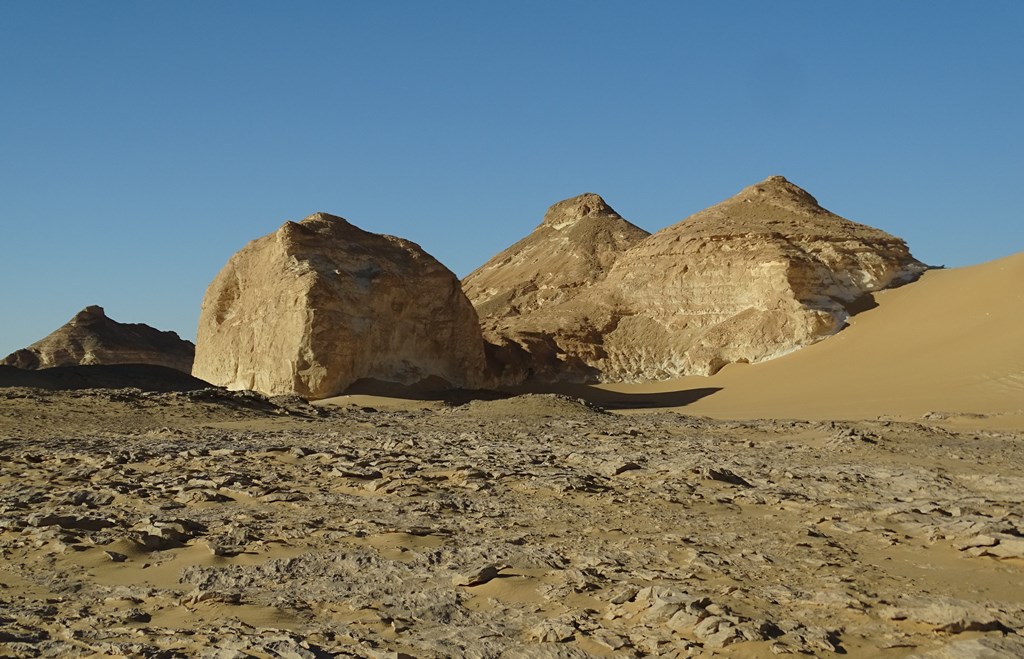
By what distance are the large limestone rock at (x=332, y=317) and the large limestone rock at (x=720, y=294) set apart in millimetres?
4148

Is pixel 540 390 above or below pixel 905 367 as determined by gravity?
below

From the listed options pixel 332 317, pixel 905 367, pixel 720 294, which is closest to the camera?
pixel 332 317

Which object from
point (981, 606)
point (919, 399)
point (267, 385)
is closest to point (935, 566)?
point (981, 606)

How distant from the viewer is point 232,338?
24.6 m

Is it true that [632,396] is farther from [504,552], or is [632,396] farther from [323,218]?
[504,552]

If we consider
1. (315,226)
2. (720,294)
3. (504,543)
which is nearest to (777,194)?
(720,294)

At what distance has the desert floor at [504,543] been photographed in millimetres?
4129

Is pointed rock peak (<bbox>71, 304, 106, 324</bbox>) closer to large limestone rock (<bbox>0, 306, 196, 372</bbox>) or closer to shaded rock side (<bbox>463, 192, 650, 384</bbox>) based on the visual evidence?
large limestone rock (<bbox>0, 306, 196, 372</bbox>)

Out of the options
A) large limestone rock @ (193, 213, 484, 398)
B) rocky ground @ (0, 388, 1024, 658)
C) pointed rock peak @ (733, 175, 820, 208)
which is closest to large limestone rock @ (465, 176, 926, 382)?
pointed rock peak @ (733, 175, 820, 208)

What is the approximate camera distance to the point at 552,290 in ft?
126

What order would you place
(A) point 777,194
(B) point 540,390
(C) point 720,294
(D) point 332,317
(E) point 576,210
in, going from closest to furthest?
(D) point 332,317
(B) point 540,390
(C) point 720,294
(A) point 777,194
(E) point 576,210

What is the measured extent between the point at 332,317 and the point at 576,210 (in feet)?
82.6

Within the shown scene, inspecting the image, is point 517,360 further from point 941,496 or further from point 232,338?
point 941,496

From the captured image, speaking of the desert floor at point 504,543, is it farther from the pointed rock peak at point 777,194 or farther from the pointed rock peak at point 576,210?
the pointed rock peak at point 576,210
